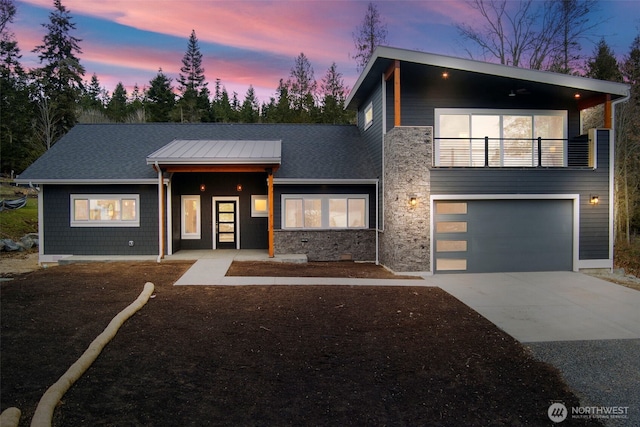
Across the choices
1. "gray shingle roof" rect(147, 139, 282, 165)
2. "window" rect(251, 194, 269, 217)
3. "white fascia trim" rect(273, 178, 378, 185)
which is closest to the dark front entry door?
"window" rect(251, 194, 269, 217)

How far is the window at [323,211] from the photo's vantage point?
1251cm

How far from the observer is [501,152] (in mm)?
11250

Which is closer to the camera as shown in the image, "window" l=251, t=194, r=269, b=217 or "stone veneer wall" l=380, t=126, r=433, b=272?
"stone veneer wall" l=380, t=126, r=433, b=272

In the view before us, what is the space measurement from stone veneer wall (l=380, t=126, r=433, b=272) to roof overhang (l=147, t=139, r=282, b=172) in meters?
3.53

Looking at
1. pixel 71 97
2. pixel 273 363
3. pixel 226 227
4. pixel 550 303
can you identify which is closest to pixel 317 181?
pixel 226 227

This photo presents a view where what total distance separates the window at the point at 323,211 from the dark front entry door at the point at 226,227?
242 centimetres

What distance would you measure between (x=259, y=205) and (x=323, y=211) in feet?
8.62

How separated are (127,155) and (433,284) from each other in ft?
35.4

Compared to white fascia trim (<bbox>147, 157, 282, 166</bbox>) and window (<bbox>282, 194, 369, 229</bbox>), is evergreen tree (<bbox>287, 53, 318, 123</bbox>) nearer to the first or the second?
window (<bbox>282, 194, 369, 229</bbox>)

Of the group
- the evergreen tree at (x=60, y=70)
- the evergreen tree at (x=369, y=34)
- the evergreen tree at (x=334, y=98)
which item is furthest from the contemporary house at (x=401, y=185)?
the evergreen tree at (x=60, y=70)

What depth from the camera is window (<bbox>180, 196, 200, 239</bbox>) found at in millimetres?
13742

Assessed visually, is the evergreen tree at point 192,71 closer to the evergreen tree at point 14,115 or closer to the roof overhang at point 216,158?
the evergreen tree at point 14,115

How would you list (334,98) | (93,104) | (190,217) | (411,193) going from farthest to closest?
(93,104), (334,98), (190,217), (411,193)

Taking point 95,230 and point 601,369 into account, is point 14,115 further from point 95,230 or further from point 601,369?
point 601,369
